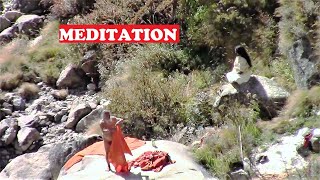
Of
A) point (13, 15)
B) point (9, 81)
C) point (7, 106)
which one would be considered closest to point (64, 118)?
point (7, 106)

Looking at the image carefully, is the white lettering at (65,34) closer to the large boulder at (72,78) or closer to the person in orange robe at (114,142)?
the large boulder at (72,78)

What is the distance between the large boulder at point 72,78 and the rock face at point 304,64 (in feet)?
20.6

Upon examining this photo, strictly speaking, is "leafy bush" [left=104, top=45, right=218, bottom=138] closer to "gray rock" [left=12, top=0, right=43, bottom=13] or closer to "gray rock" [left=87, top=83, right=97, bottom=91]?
"gray rock" [left=87, top=83, right=97, bottom=91]

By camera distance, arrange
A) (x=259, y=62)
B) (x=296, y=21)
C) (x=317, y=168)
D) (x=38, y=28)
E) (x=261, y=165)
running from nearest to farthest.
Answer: (x=317, y=168) < (x=261, y=165) < (x=296, y=21) < (x=259, y=62) < (x=38, y=28)

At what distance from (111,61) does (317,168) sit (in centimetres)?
823

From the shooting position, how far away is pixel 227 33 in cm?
1389

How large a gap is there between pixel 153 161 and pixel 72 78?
6.72m

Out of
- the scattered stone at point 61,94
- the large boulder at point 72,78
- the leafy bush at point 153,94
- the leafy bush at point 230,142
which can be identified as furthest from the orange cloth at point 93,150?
the large boulder at point 72,78

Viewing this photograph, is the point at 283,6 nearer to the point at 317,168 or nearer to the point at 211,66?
the point at 211,66

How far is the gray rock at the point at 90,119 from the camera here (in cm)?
1397

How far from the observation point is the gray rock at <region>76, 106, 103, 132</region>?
14.0m

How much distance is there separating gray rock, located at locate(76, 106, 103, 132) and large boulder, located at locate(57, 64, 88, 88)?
→ 2.26m

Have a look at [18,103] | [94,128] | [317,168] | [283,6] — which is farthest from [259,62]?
[18,103]

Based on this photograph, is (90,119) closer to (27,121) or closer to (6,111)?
(27,121)
